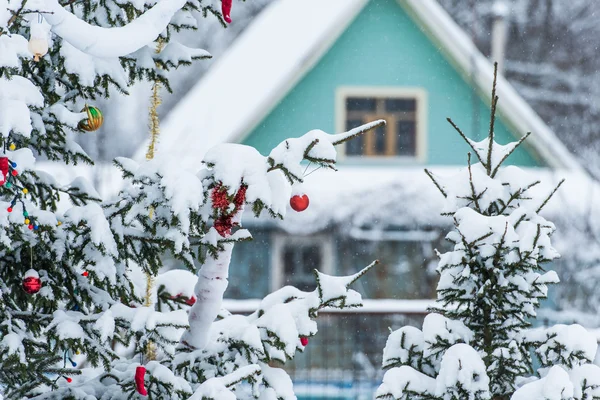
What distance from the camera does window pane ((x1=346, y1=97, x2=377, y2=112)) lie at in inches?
550

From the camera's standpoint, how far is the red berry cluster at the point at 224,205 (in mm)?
2971

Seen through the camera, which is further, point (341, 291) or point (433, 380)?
point (433, 380)

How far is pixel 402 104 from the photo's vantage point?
14.0m

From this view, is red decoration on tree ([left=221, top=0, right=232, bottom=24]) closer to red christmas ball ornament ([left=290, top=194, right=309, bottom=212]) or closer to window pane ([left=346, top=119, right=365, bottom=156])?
red christmas ball ornament ([left=290, top=194, right=309, bottom=212])

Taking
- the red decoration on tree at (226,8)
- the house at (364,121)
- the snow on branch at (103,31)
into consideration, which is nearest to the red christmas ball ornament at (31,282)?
the snow on branch at (103,31)

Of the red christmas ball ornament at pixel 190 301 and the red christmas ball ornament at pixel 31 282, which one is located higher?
the red christmas ball ornament at pixel 31 282

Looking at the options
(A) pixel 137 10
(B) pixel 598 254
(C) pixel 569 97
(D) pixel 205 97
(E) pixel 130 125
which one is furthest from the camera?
(E) pixel 130 125

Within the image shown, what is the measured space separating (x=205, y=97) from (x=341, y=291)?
11370 mm

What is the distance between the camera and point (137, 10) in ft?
10.6

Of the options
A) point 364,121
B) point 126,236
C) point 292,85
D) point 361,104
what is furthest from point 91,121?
point 361,104

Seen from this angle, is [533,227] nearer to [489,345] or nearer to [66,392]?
[489,345]

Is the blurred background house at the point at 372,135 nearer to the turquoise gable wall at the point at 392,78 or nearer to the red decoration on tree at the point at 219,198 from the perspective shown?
the turquoise gable wall at the point at 392,78

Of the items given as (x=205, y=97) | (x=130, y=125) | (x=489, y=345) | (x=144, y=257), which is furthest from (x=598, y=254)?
(x=130, y=125)

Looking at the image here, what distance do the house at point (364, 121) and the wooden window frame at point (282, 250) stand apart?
2 centimetres
